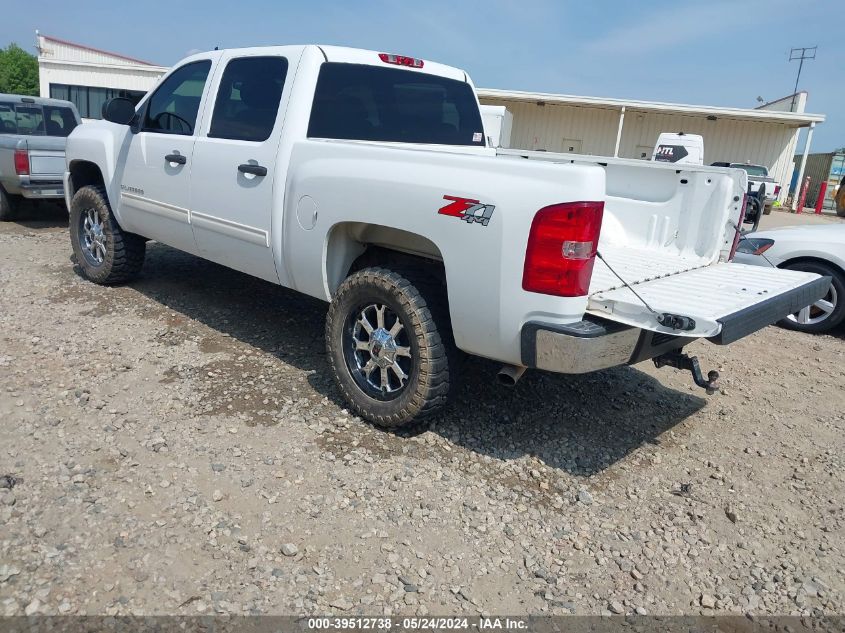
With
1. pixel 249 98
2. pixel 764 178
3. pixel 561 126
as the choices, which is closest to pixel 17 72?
pixel 561 126

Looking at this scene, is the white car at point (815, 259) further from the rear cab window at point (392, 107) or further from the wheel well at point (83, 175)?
the wheel well at point (83, 175)

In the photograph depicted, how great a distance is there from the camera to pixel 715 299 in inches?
132


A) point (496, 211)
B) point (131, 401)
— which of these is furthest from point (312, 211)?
point (131, 401)

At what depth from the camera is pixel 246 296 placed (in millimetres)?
6160

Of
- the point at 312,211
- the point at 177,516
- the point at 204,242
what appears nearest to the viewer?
the point at 177,516

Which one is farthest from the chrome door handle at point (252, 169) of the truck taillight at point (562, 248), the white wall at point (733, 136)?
the white wall at point (733, 136)

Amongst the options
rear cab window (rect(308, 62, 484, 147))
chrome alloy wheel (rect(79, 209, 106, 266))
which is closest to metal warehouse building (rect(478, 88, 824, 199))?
chrome alloy wheel (rect(79, 209, 106, 266))

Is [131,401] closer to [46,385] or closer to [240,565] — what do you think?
[46,385]

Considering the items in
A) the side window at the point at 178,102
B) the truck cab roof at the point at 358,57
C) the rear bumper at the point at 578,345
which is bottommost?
the rear bumper at the point at 578,345

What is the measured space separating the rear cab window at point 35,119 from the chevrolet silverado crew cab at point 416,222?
5.35m

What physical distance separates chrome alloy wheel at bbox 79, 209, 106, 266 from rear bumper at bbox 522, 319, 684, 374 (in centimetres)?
460

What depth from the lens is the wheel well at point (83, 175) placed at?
620 cm

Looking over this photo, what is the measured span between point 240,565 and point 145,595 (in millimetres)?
361

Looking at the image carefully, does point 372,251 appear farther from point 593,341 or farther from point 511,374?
point 593,341
